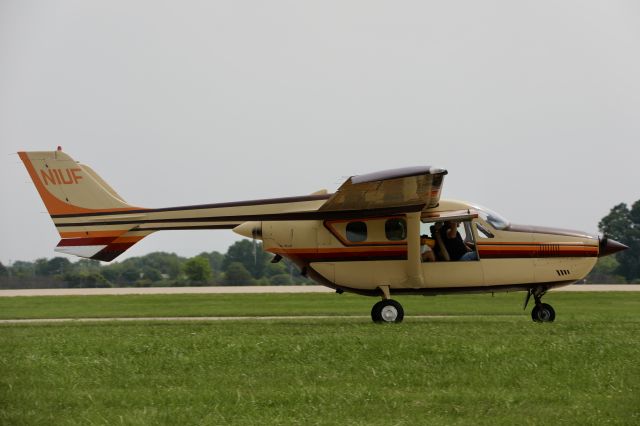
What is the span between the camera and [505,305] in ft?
97.8

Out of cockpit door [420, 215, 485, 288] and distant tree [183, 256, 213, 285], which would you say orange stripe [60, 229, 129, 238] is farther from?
distant tree [183, 256, 213, 285]

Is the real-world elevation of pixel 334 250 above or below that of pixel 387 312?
above

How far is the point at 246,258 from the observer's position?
311 feet

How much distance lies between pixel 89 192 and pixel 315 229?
206 inches

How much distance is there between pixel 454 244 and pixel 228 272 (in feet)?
202

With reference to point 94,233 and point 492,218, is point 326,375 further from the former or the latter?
point 94,233

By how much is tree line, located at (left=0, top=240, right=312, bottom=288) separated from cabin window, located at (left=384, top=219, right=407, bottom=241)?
4084 cm

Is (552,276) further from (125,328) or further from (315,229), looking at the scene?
(125,328)

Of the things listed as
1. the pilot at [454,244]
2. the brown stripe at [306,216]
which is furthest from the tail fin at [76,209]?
the pilot at [454,244]

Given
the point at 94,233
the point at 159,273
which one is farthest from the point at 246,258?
the point at 94,233

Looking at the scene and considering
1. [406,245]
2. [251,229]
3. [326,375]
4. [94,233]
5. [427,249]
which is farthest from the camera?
[94,233]

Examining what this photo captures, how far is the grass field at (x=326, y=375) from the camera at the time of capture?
9.66 meters

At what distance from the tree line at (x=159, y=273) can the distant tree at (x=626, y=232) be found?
25063 millimetres

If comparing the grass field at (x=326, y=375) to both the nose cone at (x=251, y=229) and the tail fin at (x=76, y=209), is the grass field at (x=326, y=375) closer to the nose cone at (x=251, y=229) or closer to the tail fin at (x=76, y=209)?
the nose cone at (x=251, y=229)
